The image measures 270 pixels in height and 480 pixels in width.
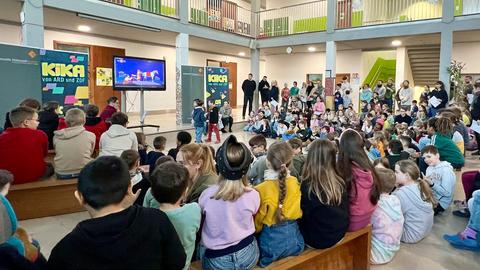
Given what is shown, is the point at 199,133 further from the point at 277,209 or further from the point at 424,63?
the point at 424,63

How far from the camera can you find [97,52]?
11.4 metres

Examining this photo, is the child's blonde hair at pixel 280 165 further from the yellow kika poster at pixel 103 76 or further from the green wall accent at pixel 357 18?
the green wall accent at pixel 357 18

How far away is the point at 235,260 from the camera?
1965mm

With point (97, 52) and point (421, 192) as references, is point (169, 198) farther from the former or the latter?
point (97, 52)

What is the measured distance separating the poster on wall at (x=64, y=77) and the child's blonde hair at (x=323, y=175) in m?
6.32

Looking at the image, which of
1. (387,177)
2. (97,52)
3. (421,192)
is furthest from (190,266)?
(97,52)

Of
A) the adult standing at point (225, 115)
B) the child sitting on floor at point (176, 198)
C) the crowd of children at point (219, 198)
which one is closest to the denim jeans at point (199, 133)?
the adult standing at point (225, 115)

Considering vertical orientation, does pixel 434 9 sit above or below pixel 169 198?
above

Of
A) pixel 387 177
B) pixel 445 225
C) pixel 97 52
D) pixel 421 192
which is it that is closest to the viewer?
pixel 387 177

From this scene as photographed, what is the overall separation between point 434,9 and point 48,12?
11403mm

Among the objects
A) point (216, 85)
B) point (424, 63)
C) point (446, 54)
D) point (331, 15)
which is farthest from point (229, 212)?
point (424, 63)

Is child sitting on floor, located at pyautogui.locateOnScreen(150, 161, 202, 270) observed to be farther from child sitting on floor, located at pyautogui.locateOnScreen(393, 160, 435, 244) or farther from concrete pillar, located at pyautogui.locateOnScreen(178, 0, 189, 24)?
concrete pillar, located at pyautogui.locateOnScreen(178, 0, 189, 24)

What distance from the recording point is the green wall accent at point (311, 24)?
13.3m

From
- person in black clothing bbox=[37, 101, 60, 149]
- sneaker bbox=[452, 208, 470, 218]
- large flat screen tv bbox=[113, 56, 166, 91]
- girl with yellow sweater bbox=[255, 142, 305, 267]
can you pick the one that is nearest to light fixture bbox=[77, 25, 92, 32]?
large flat screen tv bbox=[113, 56, 166, 91]
